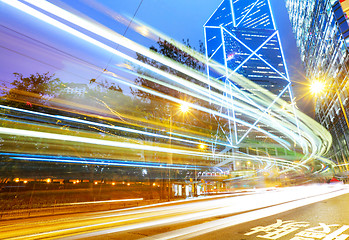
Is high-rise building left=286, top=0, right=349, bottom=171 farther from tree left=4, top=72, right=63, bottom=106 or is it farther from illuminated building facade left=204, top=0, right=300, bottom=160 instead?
tree left=4, top=72, right=63, bottom=106

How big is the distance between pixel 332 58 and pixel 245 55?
1889 cm

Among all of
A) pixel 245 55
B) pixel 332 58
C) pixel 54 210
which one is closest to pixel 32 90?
pixel 54 210

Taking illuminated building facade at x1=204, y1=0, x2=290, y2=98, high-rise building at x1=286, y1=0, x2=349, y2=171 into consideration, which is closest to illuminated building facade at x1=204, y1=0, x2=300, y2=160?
illuminated building facade at x1=204, y1=0, x2=290, y2=98

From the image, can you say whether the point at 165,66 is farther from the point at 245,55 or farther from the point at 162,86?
the point at 245,55

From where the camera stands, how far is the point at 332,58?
142ft

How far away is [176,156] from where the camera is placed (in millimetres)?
17969

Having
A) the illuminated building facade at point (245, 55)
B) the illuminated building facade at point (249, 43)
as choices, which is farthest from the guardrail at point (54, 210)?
the illuminated building facade at point (249, 43)

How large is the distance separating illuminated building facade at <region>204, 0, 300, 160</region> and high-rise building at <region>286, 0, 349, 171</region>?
10331mm

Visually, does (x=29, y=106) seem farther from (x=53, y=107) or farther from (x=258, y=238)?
(x=258, y=238)

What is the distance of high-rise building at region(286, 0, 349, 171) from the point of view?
35844 millimetres

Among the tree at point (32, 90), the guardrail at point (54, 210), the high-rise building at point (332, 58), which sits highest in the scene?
the high-rise building at point (332, 58)

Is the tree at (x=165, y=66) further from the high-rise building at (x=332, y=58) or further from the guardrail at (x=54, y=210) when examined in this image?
the high-rise building at (x=332, y=58)

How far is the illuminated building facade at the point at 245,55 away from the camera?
106 feet

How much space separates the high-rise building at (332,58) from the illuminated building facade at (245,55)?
33.9 feet
